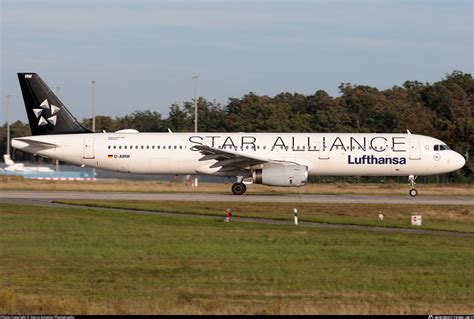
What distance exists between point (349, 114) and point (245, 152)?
1601 inches

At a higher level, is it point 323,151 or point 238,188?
point 323,151

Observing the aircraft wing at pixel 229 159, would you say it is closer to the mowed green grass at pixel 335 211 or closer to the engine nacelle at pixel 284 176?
the engine nacelle at pixel 284 176

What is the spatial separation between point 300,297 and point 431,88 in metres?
75.8

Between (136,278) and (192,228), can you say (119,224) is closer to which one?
(192,228)

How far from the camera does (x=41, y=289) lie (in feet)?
54.1

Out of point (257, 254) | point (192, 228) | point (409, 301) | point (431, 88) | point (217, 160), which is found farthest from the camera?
point (431, 88)

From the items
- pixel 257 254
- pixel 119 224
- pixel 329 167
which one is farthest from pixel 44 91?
pixel 257 254

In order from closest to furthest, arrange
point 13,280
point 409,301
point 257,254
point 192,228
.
A: 1. point 409,301
2. point 13,280
3. point 257,254
4. point 192,228

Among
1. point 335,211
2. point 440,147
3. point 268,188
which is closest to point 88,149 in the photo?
point 268,188

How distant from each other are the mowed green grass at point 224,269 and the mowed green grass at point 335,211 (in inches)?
140

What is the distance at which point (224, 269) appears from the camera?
19109mm

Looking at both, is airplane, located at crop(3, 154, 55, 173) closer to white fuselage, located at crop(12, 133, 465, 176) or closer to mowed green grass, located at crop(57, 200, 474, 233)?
white fuselage, located at crop(12, 133, 465, 176)

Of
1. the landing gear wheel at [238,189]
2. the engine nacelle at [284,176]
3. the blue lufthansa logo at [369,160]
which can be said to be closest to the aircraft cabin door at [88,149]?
the landing gear wheel at [238,189]

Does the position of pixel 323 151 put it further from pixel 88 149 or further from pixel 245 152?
pixel 88 149
